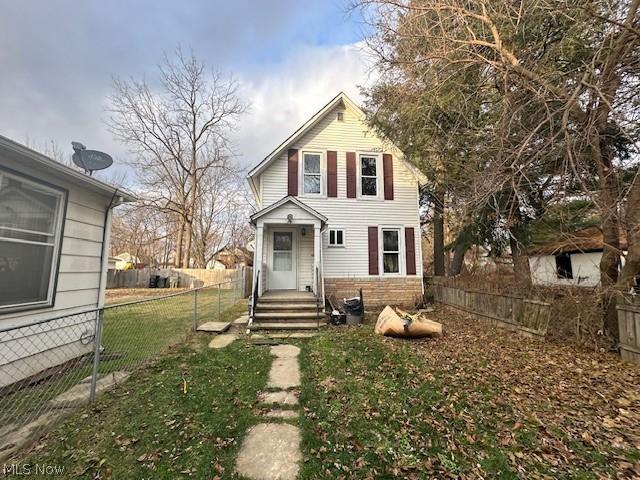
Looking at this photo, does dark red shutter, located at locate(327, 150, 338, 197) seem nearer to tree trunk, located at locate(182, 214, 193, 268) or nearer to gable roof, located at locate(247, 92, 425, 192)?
gable roof, located at locate(247, 92, 425, 192)

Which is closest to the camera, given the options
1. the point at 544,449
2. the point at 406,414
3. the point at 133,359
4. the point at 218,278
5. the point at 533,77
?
the point at 544,449

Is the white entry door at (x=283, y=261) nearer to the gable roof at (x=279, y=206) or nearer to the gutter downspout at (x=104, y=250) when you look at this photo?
the gable roof at (x=279, y=206)

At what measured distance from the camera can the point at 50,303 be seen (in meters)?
4.05

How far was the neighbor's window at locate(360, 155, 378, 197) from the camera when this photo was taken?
1073 centimetres

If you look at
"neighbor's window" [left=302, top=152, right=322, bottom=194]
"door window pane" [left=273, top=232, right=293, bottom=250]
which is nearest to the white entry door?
"door window pane" [left=273, top=232, right=293, bottom=250]

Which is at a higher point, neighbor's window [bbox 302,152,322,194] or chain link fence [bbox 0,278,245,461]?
neighbor's window [bbox 302,152,322,194]

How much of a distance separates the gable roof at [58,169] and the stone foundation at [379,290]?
670 centimetres

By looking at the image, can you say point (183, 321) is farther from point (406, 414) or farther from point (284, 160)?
point (406, 414)

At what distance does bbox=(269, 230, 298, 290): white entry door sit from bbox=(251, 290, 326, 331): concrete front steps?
153 cm

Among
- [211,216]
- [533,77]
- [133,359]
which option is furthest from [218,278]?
[533,77]

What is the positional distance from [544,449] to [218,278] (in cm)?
2000

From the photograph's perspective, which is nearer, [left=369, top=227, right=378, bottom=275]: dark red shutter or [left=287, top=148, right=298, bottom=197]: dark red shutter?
[left=287, top=148, right=298, bottom=197]: dark red shutter

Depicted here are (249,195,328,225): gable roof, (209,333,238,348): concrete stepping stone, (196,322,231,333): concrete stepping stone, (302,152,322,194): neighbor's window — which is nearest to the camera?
(209,333,238,348): concrete stepping stone

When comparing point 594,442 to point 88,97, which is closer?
point 594,442
